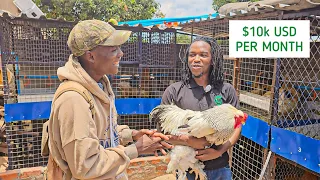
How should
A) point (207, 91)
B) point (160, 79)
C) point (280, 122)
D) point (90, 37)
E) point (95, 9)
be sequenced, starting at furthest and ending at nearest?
point (95, 9) < point (160, 79) < point (280, 122) < point (207, 91) < point (90, 37)

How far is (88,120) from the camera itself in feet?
4.71

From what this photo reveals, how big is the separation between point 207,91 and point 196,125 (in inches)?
17.3

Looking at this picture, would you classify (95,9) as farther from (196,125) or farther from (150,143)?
(150,143)

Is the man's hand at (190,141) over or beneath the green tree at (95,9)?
beneath

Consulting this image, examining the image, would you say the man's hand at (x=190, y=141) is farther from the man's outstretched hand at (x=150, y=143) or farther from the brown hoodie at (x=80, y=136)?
the brown hoodie at (x=80, y=136)

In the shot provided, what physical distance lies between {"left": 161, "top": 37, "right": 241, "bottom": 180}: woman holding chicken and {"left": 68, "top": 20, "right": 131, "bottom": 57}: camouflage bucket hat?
947 millimetres

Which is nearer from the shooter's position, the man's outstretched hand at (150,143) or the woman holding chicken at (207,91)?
the man's outstretched hand at (150,143)

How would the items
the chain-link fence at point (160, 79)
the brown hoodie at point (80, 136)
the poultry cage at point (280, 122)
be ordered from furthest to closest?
1. the chain-link fence at point (160, 79)
2. the poultry cage at point (280, 122)
3. the brown hoodie at point (80, 136)

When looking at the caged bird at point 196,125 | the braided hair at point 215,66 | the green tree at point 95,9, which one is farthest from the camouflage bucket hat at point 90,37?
the green tree at point 95,9

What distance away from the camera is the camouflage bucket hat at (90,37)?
60.5 inches

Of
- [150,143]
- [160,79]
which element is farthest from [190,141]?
[160,79]

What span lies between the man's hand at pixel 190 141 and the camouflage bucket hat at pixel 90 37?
3.06 feet

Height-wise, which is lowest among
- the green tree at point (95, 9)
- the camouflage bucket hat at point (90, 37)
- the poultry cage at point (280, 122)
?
the poultry cage at point (280, 122)

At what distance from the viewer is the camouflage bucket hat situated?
154cm
